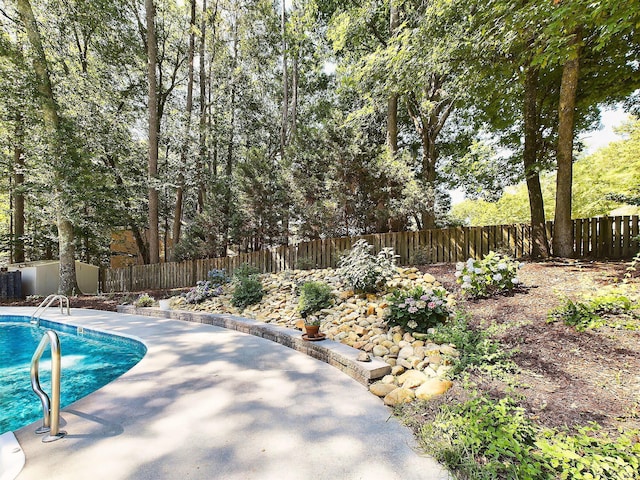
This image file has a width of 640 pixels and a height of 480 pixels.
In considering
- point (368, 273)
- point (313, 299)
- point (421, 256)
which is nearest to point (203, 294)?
point (313, 299)

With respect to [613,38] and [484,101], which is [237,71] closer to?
[484,101]

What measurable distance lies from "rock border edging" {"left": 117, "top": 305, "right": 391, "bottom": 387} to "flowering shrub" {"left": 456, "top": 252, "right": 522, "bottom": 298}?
1.76m

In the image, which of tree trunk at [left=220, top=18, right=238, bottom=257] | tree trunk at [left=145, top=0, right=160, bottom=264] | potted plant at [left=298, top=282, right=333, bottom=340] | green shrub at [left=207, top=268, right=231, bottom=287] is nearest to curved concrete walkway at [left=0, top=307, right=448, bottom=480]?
potted plant at [left=298, top=282, right=333, bottom=340]

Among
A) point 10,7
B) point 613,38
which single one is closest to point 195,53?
point 10,7

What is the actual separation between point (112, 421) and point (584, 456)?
2.74 metres

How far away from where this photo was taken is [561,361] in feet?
7.77

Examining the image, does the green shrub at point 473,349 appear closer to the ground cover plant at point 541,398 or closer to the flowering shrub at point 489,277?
the ground cover plant at point 541,398

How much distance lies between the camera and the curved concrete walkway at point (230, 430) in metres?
1.60

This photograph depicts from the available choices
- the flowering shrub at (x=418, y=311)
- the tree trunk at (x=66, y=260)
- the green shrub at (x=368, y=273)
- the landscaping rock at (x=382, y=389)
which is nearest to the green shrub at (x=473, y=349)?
the flowering shrub at (x=418, y=311)

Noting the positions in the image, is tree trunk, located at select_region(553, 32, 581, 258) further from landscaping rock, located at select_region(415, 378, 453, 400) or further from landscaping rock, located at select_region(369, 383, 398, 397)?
landscaping rock, located at select_region(369, 383, 398, 397)

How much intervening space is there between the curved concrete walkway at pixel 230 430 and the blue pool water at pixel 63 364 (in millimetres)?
837

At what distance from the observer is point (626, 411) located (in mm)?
1772

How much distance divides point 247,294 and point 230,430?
13.5 ft

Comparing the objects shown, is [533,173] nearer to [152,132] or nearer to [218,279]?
[218,279]
